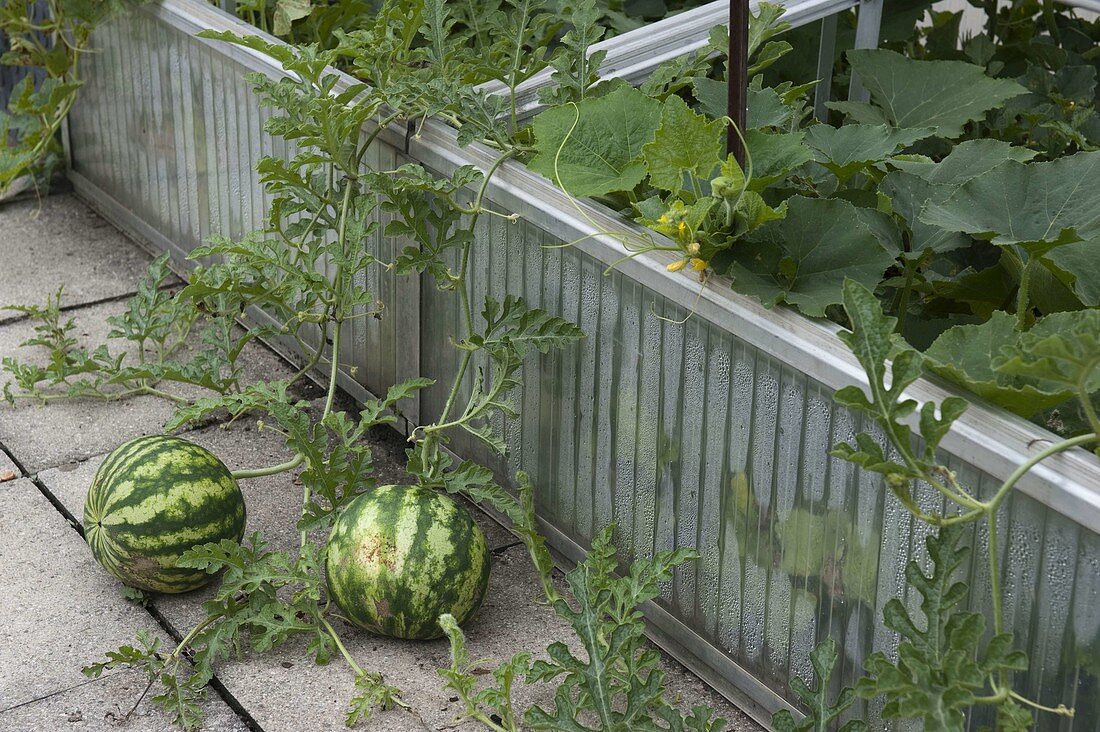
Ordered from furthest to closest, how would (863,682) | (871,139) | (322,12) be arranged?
(322,12) → (871,139) → (863,682)

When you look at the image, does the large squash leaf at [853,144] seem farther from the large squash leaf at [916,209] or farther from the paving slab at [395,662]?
the paving slab at [395,662]

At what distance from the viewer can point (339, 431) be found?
9.06 feet

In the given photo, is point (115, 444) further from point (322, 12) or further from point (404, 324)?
point (322, 12)

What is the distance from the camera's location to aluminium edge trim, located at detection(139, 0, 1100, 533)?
185cm

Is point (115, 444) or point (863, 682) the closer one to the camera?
point (863, 682)

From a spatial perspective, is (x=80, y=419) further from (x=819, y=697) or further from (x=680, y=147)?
(x=819, y=697)

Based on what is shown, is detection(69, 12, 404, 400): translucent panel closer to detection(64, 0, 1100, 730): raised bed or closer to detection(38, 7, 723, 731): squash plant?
detection(64, 0, 1100, 730): raised bed

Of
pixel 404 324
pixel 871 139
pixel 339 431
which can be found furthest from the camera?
pixel 404 324

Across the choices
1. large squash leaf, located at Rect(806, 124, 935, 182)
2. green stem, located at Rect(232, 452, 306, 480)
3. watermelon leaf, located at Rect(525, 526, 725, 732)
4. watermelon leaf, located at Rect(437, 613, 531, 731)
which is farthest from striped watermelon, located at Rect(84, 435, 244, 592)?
large squash leaf, located at Rect(806, 124, 935, 182)

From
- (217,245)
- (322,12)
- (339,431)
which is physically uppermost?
(322,12)

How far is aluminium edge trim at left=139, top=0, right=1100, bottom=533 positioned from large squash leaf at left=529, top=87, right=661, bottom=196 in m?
0.08

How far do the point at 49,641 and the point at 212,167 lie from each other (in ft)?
5.43

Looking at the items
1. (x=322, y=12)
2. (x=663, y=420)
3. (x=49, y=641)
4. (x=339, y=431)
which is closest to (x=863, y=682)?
(x=663, y=420)

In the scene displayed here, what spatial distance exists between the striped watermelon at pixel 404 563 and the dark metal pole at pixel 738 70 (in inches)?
34.5
